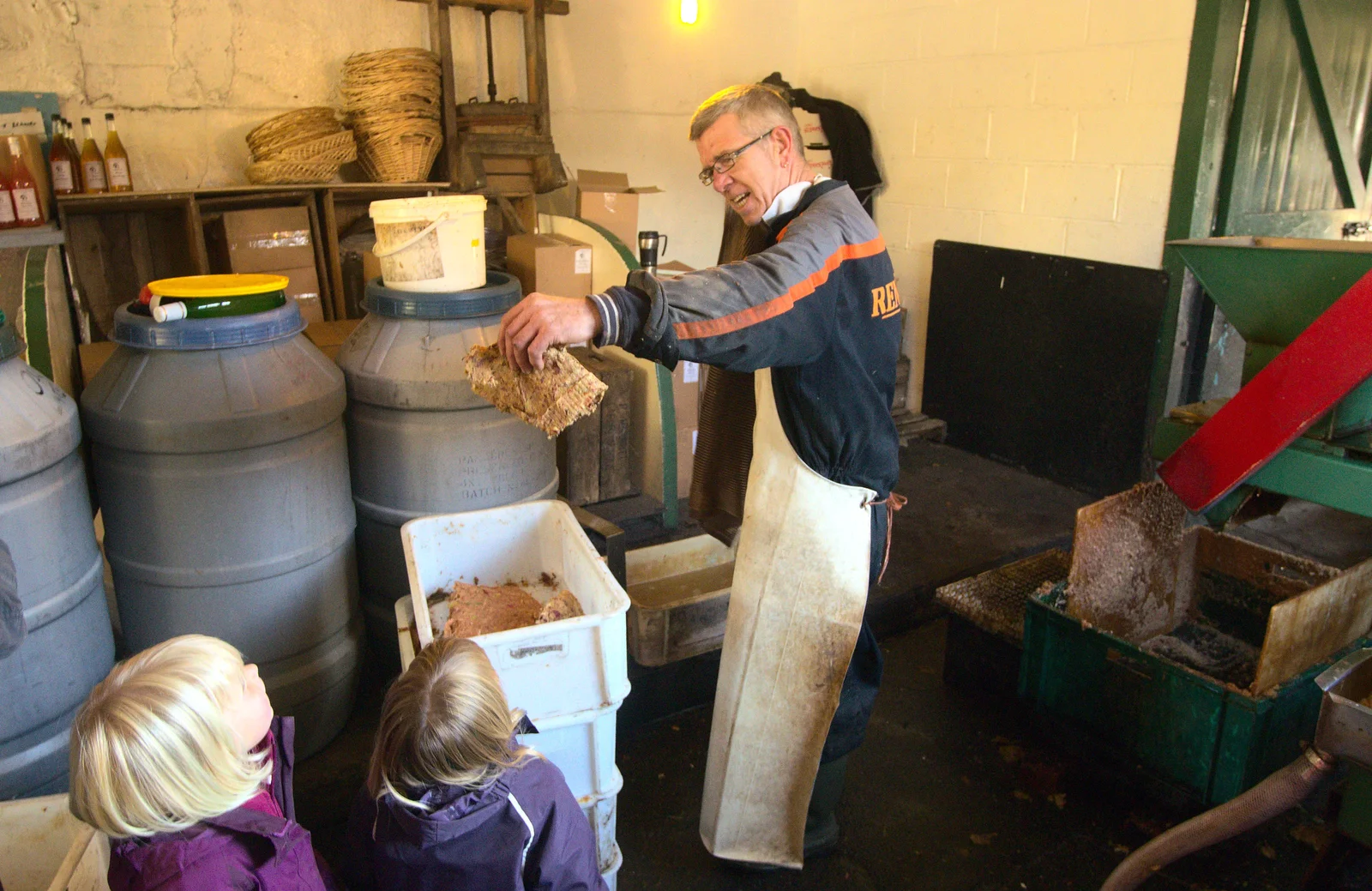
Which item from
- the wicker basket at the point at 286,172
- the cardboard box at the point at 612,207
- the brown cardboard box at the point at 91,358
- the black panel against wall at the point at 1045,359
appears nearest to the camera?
the brown cardboard box at the point at 91,358

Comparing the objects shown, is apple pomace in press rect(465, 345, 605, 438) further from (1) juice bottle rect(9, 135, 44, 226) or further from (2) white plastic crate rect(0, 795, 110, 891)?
(1) juice bottle rect(9, 135, 44, 226)

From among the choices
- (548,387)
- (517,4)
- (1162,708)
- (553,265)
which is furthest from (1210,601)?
(517,4)

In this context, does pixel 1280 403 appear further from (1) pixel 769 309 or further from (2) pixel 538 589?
(2) pixel 538 589

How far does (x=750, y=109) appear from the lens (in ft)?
6.19

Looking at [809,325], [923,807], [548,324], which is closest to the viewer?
[548,324]

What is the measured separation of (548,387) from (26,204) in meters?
2.91

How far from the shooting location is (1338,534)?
380 cm

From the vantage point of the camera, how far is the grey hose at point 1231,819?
187 centimetres

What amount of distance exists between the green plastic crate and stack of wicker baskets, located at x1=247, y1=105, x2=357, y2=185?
328cm

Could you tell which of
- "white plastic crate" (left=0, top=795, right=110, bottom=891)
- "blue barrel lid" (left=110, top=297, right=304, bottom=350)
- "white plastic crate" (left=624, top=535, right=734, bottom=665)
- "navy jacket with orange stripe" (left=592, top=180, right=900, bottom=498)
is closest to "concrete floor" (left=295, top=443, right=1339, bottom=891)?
"white plastic crate" (left=624, top=535, right=734, bottom=665)

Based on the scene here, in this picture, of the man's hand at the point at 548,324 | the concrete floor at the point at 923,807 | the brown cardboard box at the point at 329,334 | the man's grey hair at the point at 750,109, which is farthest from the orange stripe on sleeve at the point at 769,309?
the brown cardboard box at the point at 329,334

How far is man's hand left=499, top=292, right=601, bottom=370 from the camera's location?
1.51 m

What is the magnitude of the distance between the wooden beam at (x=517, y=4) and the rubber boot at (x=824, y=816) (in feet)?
12.9

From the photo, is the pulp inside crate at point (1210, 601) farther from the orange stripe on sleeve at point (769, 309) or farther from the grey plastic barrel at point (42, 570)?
the grey plastic barrel at point (42, 570)
